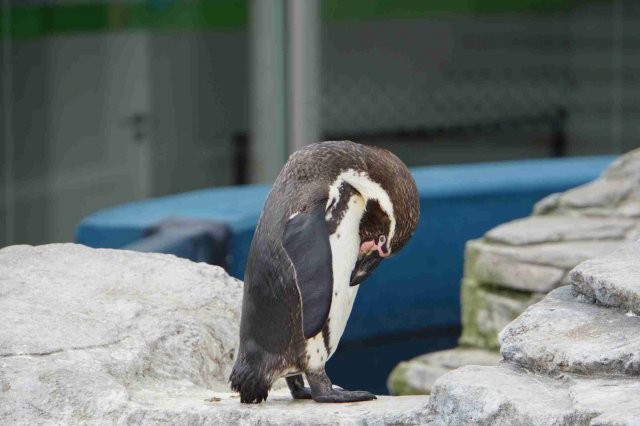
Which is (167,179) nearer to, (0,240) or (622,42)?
(0,240)

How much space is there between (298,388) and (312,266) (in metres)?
0.28

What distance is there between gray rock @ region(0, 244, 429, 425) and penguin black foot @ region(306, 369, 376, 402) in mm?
23

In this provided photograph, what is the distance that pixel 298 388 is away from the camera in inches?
86.0

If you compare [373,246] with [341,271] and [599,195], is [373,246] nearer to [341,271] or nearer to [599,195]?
[341,271]

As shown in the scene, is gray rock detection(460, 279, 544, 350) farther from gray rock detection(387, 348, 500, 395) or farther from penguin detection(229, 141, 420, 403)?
penguin detection(229, 141, 420, 403)

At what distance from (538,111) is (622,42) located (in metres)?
0.58

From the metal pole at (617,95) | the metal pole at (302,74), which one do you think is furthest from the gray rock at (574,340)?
the metal pole at (617,95)

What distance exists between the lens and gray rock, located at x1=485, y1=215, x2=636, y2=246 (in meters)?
3.70

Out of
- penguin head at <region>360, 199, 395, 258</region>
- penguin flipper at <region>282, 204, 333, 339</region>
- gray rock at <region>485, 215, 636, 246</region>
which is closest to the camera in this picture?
penguin flipper at <region>282, 204, 333, 339</region>

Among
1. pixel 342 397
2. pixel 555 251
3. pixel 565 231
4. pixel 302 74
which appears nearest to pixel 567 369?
pixel 342 397

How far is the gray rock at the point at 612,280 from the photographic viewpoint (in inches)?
79.2

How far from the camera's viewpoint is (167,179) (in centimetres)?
608

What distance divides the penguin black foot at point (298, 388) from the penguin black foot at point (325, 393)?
0.18 ft

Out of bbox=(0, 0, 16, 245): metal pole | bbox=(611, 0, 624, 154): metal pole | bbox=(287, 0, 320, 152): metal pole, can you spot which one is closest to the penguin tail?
bbox=(287, 0, 320, 152): metal pole
